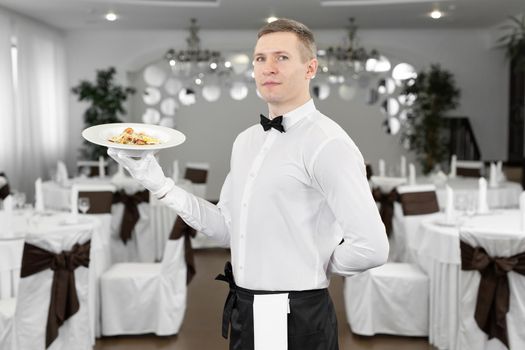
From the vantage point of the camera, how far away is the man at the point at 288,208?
170 centimetres

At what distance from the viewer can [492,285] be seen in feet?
12.2

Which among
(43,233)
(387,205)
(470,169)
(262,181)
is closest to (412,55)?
(470,169)

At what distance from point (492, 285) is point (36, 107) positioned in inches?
304

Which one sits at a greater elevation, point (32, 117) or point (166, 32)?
point (166, 32)

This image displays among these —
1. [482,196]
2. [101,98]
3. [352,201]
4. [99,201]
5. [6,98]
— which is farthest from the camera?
[101,98]

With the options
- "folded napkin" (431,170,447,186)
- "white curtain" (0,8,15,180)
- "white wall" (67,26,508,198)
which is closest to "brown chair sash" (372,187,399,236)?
"folded napkin" (431,170,447,186)

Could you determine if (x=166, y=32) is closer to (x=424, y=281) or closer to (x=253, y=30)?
(x=253, y=30)

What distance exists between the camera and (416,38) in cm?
1128

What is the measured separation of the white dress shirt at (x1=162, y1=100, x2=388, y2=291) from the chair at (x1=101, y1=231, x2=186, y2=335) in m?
2.95

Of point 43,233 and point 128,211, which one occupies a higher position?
point 43,233

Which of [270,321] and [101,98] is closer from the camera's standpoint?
[270,321]

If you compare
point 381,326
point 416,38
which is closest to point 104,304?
point 381,326

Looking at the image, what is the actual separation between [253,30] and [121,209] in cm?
529

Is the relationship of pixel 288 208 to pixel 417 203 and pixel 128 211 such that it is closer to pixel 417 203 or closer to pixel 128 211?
pixel 417 203
